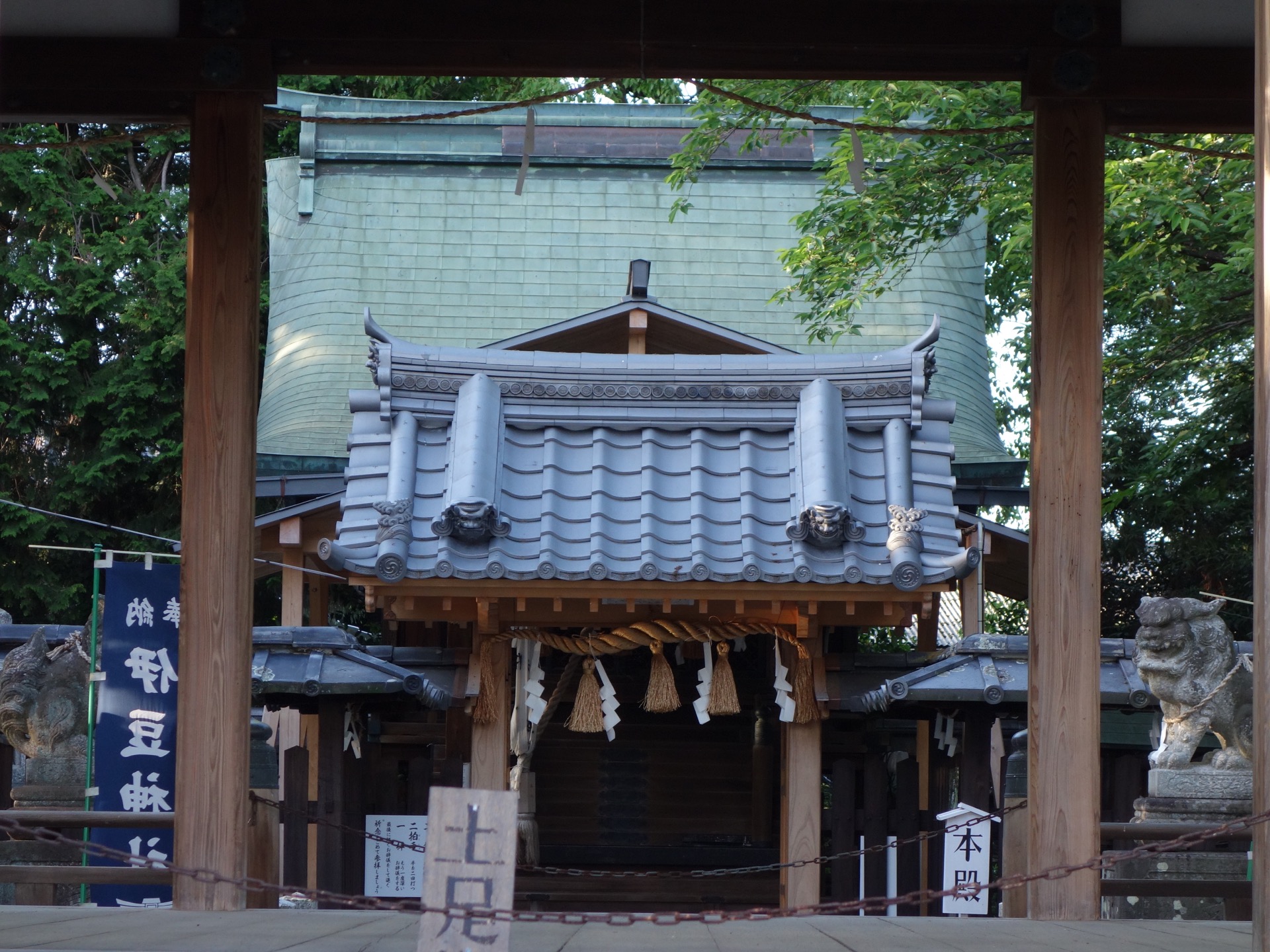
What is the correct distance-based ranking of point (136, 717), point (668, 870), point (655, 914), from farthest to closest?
1. point (668, 870)
2. point (136, 717)
3. point (655, 914)

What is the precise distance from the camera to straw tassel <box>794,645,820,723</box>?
8.23 m

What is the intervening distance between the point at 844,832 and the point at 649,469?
10.0 feet

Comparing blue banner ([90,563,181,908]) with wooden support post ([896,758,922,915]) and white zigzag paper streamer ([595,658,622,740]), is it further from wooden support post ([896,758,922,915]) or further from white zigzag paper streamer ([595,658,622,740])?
wooden support post ([896,758,922,915])

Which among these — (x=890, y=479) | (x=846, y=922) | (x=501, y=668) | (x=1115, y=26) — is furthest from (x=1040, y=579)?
(x=501, y=668)

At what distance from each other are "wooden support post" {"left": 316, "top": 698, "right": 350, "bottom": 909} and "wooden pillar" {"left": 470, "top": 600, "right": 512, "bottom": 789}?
90 centimetres

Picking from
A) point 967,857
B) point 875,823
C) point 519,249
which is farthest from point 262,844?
→ point 519,249

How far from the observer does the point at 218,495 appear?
17.6ft

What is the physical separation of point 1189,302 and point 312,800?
8128mm

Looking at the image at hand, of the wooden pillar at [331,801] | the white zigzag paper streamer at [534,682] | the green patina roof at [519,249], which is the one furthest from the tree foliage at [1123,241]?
the wooden pillar at [331,801]

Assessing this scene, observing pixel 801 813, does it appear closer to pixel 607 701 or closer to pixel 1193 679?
pixel 607 701

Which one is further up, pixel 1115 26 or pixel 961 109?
pixel 961 109

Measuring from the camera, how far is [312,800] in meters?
8.76

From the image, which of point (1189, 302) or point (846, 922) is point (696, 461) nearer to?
point (846, 922)

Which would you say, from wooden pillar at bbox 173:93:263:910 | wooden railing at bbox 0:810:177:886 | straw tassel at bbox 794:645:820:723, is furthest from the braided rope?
wooden pillar at bbox 173:93:263:910
